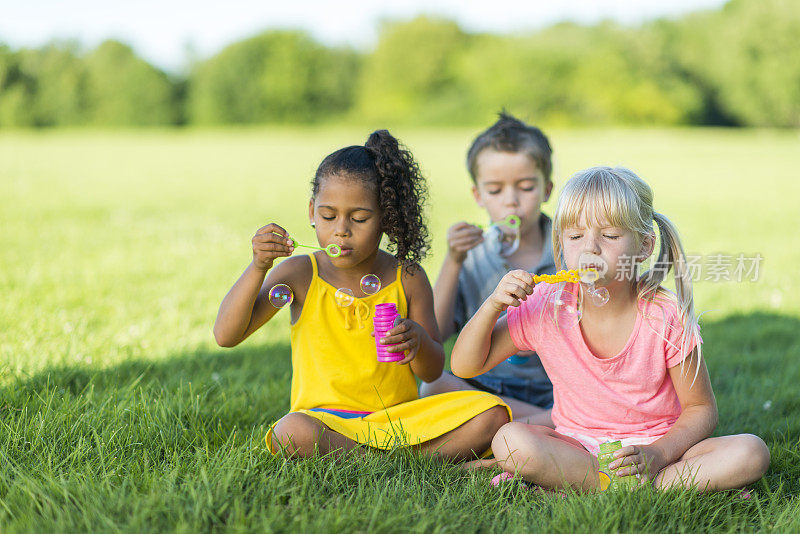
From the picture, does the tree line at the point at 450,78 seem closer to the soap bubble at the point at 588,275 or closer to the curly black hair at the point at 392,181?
the curly black hair at the point at 392,181

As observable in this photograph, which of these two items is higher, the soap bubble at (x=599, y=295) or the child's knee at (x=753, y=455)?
the soap bubble at (x=599, y=295)

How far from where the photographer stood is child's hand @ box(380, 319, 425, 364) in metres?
2.37

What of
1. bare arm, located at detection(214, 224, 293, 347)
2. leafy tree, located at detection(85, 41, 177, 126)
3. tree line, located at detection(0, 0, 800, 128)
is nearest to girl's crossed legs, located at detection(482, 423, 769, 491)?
bare arm, located at detection(214, 224, 293, 347)

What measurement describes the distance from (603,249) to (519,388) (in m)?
1.15

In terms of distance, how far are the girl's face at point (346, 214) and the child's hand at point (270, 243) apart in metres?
0.15

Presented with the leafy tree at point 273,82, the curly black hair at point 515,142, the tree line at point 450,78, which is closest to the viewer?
the curly black hair at point 515,142

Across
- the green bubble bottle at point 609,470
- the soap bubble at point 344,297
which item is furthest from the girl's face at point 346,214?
the green bubble bottle at point 609,470

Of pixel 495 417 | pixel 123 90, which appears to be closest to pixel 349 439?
pixel 495 417

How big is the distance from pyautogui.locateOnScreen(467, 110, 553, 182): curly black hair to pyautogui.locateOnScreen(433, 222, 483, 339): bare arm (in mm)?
506

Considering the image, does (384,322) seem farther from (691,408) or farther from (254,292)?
(691,408)

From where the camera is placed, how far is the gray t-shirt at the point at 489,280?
324 centimetres

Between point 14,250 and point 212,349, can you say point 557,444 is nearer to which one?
point 212,349

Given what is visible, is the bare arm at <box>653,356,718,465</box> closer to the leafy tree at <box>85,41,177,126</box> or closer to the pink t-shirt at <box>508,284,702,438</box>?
the pink t-shirt at <box>508,284,702,438</box>

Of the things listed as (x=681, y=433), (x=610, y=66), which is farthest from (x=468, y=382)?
(x=610, y=66)
